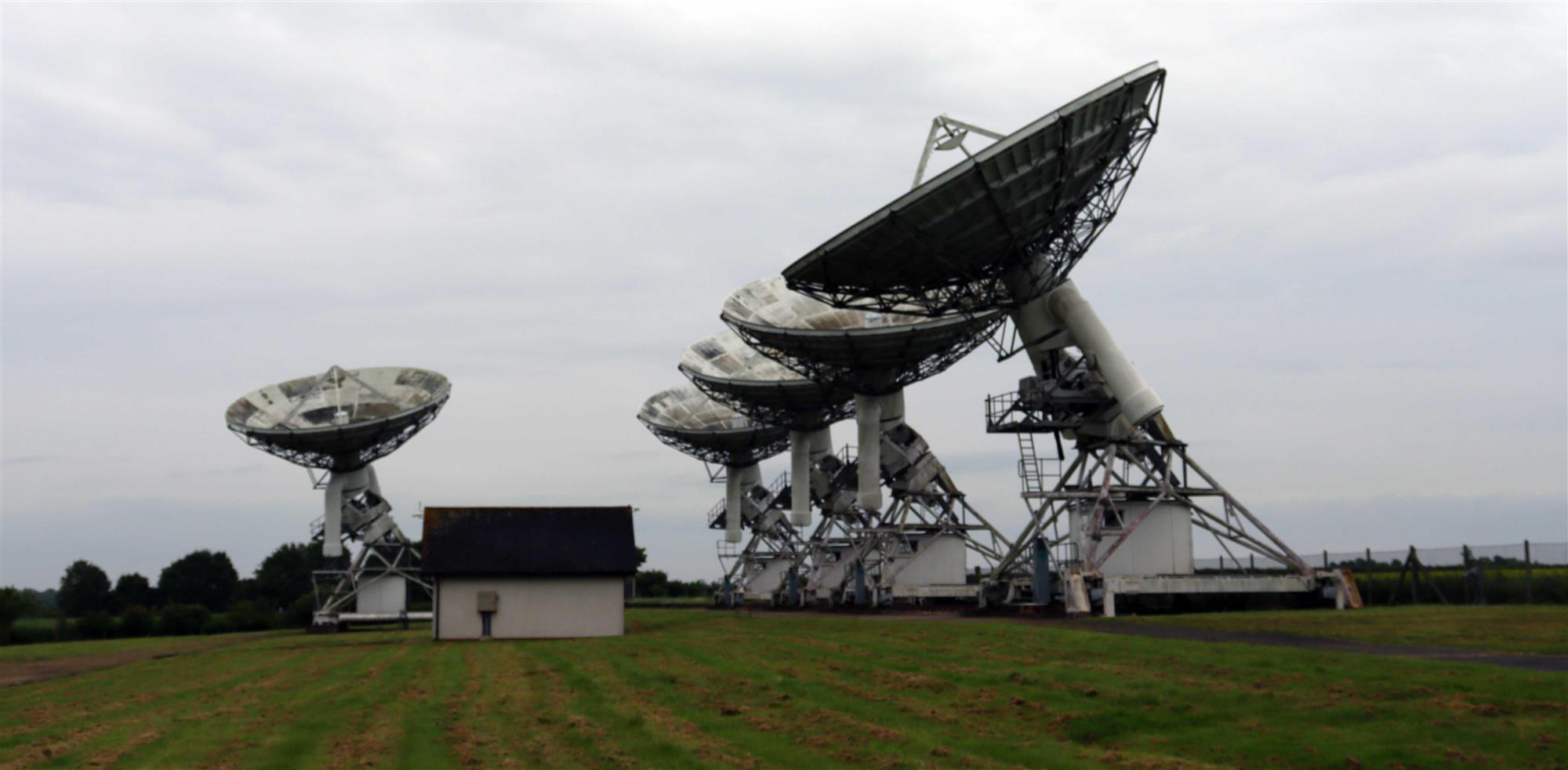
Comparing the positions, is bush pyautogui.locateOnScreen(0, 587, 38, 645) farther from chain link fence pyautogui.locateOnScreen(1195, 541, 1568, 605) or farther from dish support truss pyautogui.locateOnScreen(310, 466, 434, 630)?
chain link fence pyautogui.locateOnScreen(1195, 541, 1568, 605)

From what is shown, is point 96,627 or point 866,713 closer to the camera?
point 866,713

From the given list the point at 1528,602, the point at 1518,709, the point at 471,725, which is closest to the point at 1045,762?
the point at 1518,709

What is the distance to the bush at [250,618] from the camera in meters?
90.6

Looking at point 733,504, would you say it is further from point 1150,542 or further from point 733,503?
point 1150,542

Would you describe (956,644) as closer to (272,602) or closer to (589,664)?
(589,664)

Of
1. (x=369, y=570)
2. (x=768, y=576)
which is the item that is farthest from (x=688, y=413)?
(x=369, y=570)

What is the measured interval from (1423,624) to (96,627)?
77.0 m

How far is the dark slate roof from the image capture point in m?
49.2

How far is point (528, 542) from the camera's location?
166ft

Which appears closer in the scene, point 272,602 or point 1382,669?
point 1382,669

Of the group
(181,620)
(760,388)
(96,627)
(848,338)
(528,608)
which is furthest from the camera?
(181,620)

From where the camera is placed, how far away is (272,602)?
475ft

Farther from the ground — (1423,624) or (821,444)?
(821,444)

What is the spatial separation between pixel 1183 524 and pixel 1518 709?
98.6 feet
